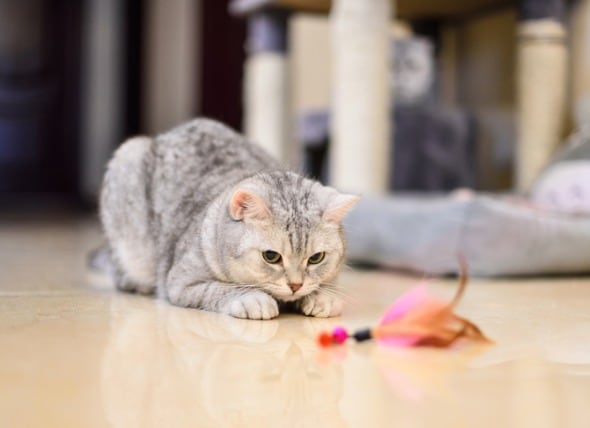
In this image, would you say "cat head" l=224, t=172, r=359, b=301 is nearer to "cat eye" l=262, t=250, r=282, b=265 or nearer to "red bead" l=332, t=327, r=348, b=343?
"cat eye" l=262, t=250, r=282, b=265

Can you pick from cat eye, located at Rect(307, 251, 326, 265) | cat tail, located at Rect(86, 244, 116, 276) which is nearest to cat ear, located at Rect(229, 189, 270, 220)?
cat eye, located at Rect(307, 251, 326, 265)

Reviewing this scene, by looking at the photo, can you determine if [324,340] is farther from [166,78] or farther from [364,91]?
[166,78]

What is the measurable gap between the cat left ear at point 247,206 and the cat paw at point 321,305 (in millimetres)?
203

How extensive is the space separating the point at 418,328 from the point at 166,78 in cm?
656

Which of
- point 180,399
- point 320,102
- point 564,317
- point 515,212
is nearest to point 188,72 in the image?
point 320,102

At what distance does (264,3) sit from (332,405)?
2897mm

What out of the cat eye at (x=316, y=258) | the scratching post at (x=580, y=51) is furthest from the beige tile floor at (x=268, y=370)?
the scratching post at (x=580, y=51)

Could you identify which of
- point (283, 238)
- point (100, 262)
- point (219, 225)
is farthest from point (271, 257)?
point (100, 262)

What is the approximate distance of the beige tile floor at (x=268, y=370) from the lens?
3.16ft

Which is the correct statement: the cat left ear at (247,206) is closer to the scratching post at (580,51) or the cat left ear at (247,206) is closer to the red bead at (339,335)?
the red bead at (339,335)

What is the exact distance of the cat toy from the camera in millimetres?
1326

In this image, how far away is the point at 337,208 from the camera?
1.60 meters

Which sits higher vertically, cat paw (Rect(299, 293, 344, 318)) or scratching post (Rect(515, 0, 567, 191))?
scratching post (Rect(515, 0, 567, 191))

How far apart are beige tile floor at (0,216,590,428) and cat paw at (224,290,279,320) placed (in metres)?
0.03
